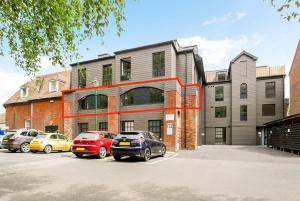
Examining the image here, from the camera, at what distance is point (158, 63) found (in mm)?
20734

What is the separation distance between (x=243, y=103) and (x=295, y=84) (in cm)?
688

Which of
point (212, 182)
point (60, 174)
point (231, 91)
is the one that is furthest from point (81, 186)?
point (231, 91)

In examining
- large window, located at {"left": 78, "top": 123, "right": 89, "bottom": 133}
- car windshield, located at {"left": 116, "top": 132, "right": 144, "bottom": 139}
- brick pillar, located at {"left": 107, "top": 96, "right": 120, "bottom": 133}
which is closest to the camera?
car windshield, located at {"left": 116, "top": 132, "right": 144, "bottom": 139}

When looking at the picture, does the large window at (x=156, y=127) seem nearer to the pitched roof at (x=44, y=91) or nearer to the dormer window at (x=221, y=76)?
the pitched roof at (x=44, y=91)

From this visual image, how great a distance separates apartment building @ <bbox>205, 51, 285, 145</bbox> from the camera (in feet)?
105

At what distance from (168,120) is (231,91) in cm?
1830

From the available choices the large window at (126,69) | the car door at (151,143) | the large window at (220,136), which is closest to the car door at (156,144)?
the car door at (151,143)

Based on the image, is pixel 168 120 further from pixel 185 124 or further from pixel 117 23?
pixel 117 23

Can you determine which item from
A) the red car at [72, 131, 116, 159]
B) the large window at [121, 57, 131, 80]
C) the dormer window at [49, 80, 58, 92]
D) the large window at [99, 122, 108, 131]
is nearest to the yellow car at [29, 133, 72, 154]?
the red car at [72, 131, 116, 159]

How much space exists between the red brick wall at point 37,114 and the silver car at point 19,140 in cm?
794

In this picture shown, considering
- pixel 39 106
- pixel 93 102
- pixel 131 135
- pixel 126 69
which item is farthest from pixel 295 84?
pixel 39 106

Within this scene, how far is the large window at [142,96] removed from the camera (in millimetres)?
20253

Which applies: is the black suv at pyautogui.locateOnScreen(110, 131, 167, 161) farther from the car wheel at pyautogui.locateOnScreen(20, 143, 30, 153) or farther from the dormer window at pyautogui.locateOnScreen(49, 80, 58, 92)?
the dormer window at pyautogui.locateOnScreen(49, 80, 58, 92)

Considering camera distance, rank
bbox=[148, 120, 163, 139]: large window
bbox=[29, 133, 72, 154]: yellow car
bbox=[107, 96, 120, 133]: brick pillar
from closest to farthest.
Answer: bbox=[29, 133, 72, 154]: yellow car → bbox=[148, 120, 163, 139]: large window → bbox=[107, 96, 120, 133]: brick pillar
